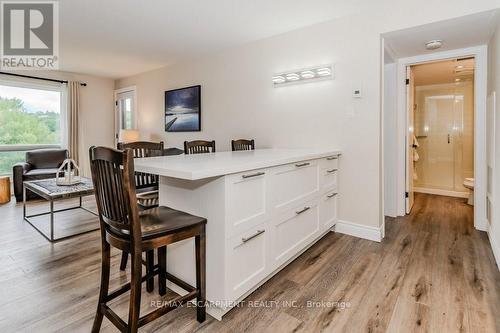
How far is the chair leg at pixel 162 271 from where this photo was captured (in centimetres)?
184

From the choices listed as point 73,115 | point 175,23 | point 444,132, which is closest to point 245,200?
point 175,23

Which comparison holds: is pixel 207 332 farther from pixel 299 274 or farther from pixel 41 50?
pixel 41 50

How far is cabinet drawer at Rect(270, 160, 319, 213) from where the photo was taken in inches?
78.0

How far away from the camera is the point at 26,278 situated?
210 cm

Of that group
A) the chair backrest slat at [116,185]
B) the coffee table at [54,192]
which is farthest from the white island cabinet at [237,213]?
the coffee table at [54,192]

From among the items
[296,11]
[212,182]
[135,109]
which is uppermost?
[296,11]

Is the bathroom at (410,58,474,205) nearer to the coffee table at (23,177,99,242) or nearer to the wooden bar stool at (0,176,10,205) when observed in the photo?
the coffee table at (23,177,99,242)

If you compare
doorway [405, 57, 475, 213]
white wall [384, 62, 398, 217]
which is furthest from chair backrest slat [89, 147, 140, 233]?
doorway [405, 57, 475, 213]

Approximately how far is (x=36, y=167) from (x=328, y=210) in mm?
5068

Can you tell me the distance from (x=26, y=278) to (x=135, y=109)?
4364 millimetres

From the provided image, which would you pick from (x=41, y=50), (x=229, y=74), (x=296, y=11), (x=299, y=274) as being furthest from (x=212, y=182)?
(x=41, y=50)

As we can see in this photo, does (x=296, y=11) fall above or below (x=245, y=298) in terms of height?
above

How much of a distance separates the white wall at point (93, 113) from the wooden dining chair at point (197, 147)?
4.10 metres

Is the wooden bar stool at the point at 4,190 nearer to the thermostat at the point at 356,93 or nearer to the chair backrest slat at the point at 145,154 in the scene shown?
the chair backrest slat at the point at 145,154
